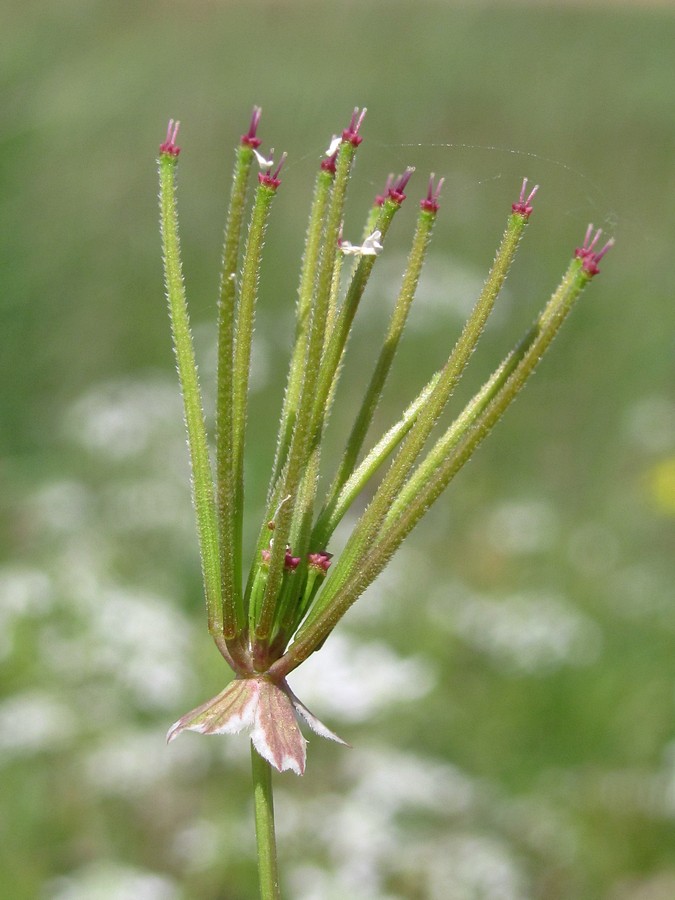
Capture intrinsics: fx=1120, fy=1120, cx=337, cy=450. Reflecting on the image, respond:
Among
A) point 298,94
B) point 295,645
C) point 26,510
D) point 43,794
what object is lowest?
point 295,645

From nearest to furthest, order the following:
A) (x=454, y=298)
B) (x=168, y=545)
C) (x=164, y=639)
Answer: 1. (x=164, y=639)
2. (x=168, y=545)
3. (x=454, y=298)

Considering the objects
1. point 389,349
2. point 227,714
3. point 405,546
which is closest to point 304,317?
point 389,349

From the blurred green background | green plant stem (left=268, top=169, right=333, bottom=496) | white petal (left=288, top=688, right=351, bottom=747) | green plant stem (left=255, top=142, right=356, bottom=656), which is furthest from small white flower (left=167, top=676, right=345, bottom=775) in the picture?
the blurred green background

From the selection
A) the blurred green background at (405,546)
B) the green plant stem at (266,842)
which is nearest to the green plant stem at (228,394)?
the green plant stem at (266,842)

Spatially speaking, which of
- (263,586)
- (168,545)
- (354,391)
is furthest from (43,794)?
(354,391)

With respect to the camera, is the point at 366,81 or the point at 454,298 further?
the point at 366,81

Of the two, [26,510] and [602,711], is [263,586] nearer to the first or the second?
[602,711]

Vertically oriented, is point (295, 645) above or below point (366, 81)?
below

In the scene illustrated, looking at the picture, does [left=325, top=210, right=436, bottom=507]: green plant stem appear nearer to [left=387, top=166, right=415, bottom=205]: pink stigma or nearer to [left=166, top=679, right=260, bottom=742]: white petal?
[left=387, top=166, right=415, bottom=205]: pink stigma

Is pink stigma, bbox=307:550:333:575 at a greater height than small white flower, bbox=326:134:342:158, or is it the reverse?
small white flower, bbox=326:134:342:158
